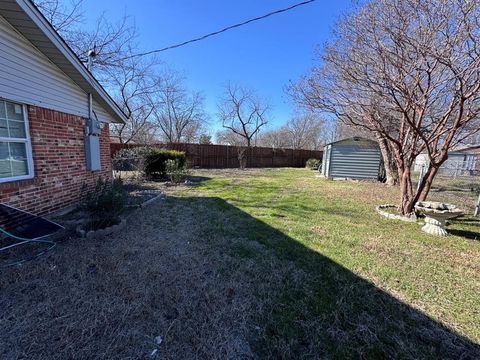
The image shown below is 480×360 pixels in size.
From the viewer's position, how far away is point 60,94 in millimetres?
4520

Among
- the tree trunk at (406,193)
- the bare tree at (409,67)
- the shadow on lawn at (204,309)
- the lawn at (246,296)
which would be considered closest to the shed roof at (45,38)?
the lawn at (246,296)

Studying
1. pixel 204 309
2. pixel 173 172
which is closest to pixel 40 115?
pixel 204 309

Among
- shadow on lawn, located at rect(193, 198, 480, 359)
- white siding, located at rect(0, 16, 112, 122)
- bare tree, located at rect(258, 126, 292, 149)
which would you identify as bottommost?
shadow on lawn, located at rect(193, 198, 480, 359)

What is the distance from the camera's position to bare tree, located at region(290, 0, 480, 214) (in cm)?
354

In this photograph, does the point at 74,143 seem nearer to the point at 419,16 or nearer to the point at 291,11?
the point at 291,11

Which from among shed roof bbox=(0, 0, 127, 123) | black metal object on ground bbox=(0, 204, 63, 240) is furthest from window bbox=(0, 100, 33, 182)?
shed roof bbox=(0, 0, 127, 123)

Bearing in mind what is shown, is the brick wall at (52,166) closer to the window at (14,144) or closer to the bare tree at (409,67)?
the window at (14,144)

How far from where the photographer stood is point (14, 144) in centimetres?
372

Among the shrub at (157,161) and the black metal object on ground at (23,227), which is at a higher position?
the shrub at (157,161)

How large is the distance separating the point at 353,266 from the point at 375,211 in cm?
335

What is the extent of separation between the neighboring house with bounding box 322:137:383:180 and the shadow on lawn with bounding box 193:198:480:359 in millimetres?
10091

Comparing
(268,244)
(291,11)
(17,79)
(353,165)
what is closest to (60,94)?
(17,79)

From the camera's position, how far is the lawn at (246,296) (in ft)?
5.54

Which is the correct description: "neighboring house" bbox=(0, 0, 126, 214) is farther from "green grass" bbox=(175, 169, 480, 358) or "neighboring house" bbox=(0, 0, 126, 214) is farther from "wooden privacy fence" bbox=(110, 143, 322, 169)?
"wooden privacy fence" bbox=(110, 143, 322, 169)
